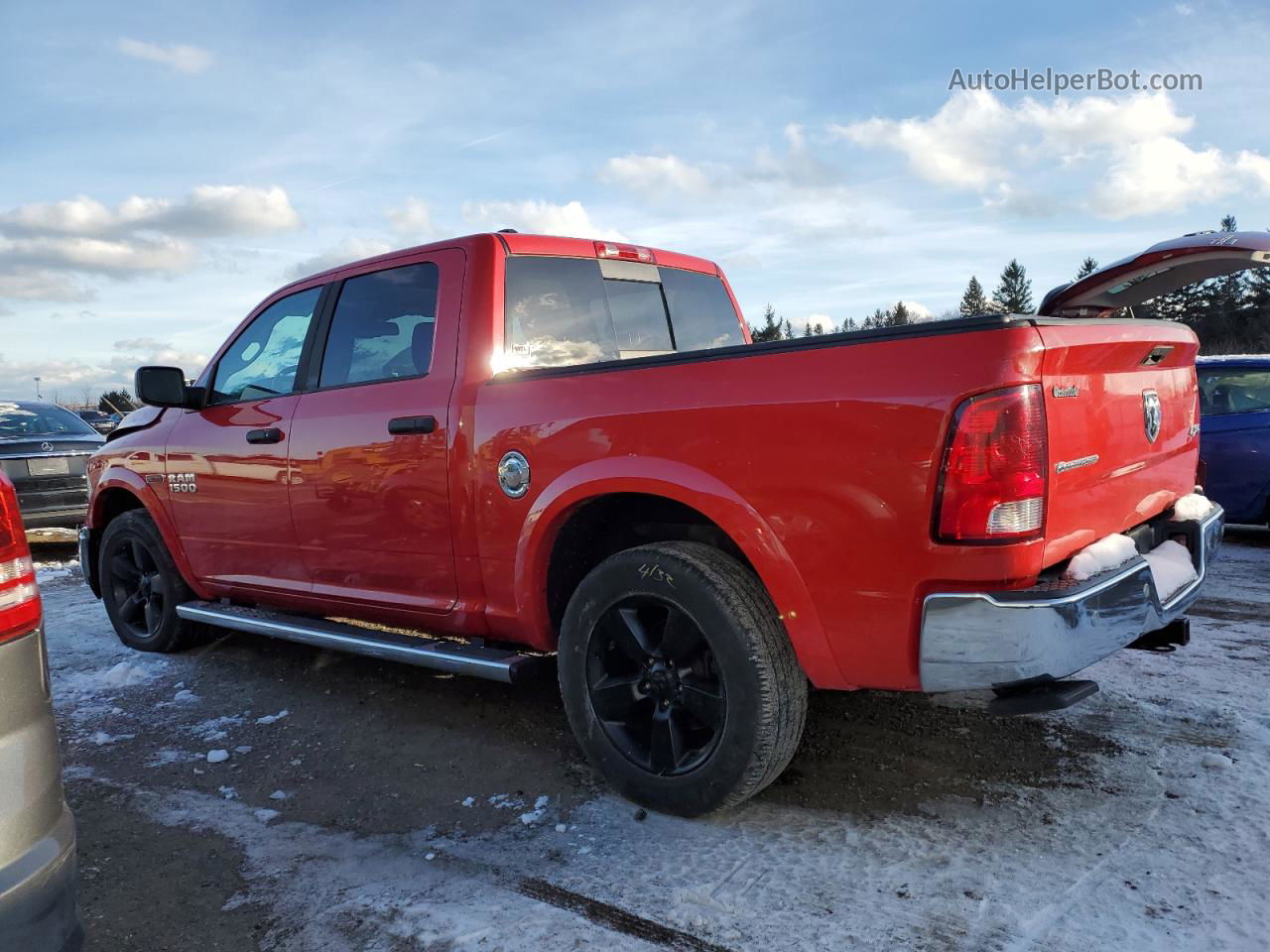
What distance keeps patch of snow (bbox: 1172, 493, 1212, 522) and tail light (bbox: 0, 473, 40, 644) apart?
3.41 meters

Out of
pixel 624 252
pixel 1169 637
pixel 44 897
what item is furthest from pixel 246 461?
pixel 1169 637

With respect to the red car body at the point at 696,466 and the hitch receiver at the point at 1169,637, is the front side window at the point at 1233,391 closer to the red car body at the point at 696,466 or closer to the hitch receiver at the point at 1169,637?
the red car body at the point at 696,466

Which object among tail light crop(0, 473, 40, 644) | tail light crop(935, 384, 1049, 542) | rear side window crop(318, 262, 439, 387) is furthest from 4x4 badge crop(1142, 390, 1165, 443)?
tail light crop(0, 473, 40, 644)

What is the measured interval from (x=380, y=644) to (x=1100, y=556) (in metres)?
2.55

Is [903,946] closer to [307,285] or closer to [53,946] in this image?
[53,946]

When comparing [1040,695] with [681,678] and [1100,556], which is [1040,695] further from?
[681,678]

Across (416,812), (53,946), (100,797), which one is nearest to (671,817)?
(416,812)

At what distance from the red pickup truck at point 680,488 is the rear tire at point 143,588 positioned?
1.34 ft

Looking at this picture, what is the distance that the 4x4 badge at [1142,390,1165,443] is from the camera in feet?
9.70

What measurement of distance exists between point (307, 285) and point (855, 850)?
133 inches

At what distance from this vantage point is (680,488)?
2.77m

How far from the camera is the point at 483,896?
249 cm

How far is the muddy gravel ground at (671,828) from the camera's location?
7.62 feet

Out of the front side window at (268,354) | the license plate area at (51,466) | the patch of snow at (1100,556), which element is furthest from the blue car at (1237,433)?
the license plate area at (51,466)
